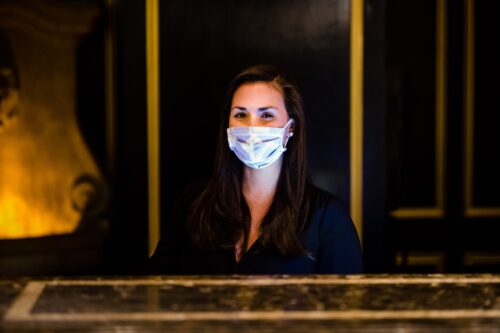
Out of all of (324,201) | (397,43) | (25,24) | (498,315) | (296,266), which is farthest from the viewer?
(397,43)

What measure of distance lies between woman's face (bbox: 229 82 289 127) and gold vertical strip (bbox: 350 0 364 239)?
2.97ft

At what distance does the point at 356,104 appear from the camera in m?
3.55

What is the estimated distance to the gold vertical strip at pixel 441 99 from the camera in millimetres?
5266

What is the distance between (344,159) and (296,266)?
1.14m

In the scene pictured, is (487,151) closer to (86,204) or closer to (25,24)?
(86,204)

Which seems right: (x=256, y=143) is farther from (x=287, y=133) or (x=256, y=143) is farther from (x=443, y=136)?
(x=443, y=136)

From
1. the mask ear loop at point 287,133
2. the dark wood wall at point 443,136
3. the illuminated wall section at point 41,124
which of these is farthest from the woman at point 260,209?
the dark wood wall at point 443,136

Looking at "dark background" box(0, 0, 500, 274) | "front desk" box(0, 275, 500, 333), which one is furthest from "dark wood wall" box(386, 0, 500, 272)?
"front desk" box(0, 275, 500, 333)

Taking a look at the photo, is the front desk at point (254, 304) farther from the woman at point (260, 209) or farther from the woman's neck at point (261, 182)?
the woman's neck at point (261, 182)

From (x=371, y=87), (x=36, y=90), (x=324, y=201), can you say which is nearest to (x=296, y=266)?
(x=324, y=201)

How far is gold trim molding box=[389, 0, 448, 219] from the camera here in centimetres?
527

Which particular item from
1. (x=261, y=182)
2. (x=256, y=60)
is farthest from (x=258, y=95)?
(x=256, y=60)

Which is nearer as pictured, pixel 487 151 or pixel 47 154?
pixel 47 154

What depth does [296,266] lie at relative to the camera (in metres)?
→ 2.52
